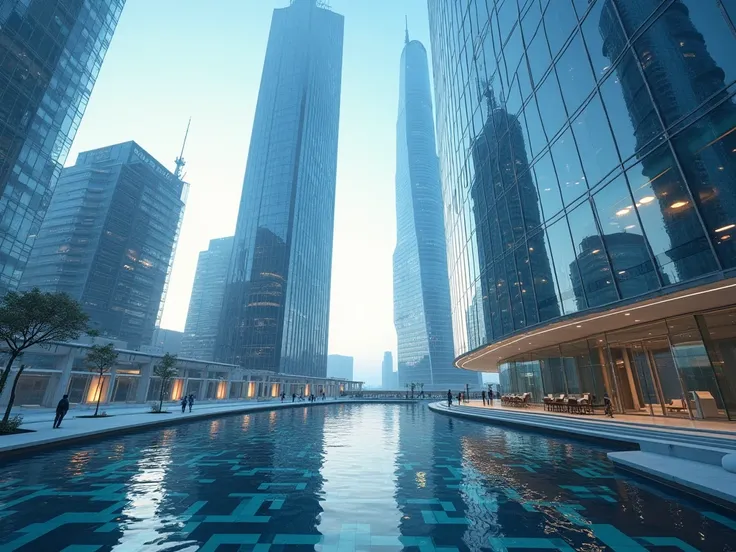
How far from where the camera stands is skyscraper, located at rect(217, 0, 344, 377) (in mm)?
84500

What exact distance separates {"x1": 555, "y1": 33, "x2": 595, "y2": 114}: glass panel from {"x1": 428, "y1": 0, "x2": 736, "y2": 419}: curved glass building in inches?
3.1

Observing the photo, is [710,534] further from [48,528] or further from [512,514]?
[48,528]

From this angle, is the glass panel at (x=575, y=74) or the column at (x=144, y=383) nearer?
the glass panel at (x=575, y=74)

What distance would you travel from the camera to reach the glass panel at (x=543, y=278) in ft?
60.7

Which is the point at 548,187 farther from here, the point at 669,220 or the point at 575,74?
the point at 669,220

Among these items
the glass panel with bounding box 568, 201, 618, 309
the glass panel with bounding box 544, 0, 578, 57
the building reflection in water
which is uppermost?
the glass panel with bounding box 544, 0, 578, 57

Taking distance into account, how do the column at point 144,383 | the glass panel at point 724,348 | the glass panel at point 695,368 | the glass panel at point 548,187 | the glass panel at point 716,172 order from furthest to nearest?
the column at point 144,383, the glass panel at point 548,187, the glass panel at point 695,368, the glass panel at point 724,348, the glass panel at point 716,172

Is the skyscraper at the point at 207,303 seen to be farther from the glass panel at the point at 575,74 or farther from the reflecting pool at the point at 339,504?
the glass panel at the point at 575,74

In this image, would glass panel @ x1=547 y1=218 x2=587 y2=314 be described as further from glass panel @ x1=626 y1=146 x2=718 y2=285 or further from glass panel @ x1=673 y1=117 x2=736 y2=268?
glass panel @ x1=673 y1=117 x2=736 y2=268

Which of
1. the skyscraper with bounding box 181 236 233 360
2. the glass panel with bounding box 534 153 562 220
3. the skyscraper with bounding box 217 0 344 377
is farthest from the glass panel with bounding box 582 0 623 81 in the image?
the skyscraper with bounding box 181 236 233 360

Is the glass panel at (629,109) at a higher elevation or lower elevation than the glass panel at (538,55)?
lower

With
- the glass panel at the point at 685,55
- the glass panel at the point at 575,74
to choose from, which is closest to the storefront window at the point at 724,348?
the glass panel at the point at 685,55

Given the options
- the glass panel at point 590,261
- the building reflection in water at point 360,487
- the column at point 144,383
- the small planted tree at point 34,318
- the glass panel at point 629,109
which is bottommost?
the building reflection in water at point 360,487

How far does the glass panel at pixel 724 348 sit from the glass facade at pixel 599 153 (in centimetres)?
474
